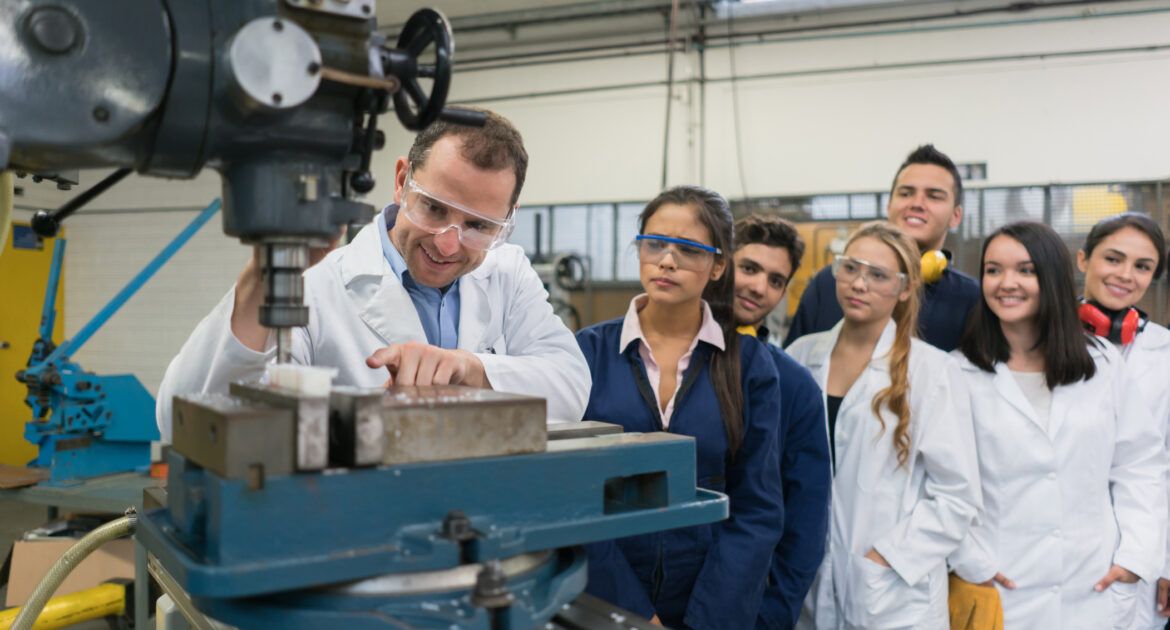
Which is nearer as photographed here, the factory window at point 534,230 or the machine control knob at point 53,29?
the machine control knob at point 53,29

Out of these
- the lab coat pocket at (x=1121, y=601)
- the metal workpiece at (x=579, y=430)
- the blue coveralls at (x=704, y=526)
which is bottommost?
the lab coat pocket at (x=1121, y=601)

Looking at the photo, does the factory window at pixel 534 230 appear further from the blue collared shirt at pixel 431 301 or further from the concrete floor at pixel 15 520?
the blue collared shirt at pixel 431 301

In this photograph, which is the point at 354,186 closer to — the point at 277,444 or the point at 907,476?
the point at 277,444

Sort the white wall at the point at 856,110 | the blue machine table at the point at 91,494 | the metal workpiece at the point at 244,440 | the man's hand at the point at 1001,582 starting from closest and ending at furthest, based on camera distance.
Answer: the metal workpiece at the point at 244,440 < the man's hand at the point at 1001,582 < the blue machine table at the point at 91,494 < the white wall at the point at 856,110

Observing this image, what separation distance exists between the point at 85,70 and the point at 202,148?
0.11 meters

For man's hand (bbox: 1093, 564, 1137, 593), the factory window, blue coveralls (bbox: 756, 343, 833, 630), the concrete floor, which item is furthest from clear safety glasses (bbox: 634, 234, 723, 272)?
the concrete floor

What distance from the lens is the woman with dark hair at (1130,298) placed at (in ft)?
7.55

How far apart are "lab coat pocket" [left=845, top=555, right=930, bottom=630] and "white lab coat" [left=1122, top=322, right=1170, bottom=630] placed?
754mm

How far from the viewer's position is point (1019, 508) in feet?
6.45

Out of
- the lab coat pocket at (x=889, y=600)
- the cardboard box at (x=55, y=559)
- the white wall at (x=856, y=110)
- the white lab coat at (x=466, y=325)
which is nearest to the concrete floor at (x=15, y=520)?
the cardboard box at (x=55, y=559)

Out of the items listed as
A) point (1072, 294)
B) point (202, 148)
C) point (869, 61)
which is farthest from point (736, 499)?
point (869, 61)

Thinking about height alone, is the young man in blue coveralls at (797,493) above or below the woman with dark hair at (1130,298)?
below

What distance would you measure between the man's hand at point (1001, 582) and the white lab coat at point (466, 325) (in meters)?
1.35

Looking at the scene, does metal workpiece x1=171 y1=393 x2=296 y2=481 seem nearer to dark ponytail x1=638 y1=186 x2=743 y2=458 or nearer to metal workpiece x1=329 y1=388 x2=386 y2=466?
metal workpiece x1=329 y1=388 x2=386 y2=466
